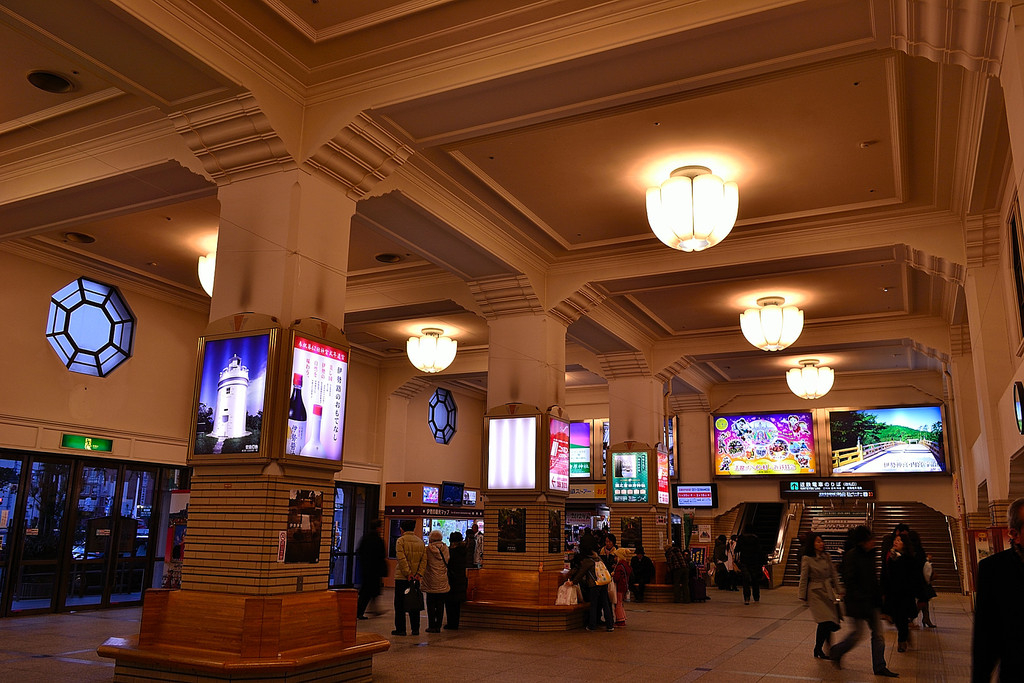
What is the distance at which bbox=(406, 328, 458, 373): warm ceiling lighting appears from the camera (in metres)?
14.0

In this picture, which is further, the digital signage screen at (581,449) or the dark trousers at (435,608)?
the digital signage screen at (581,449)

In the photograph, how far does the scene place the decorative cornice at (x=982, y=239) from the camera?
8992 mm

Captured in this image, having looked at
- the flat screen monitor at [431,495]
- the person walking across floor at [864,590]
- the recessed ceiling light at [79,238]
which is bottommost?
the person walking across floor at [864,590]

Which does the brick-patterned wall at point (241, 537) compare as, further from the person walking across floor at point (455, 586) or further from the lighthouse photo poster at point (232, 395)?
the person walking across floor at point (455, 586)

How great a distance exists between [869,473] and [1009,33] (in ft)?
55.2

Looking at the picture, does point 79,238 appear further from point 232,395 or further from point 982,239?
point 982,239

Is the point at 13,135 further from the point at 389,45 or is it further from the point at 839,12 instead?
the point at 839,12

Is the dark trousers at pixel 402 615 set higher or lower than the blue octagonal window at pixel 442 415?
lower

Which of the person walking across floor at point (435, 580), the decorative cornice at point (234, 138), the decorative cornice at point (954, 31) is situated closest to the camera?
the decorative cornice at point (954, 31)

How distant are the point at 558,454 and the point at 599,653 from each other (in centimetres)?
323

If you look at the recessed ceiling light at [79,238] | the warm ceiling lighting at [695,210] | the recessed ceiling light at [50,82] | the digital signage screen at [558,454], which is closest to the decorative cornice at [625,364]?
the digital signage screen at [558,454]

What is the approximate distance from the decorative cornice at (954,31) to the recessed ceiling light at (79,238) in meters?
10.0

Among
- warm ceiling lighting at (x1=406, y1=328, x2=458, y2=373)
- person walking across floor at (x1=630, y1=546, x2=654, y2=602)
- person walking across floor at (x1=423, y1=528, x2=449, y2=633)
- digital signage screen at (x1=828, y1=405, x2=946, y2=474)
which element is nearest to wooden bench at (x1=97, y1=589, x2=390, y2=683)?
person walking across floor at (x1=423, y1=528, x2=449, y2=633)

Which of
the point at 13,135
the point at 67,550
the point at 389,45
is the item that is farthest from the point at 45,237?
the point at 389,45
